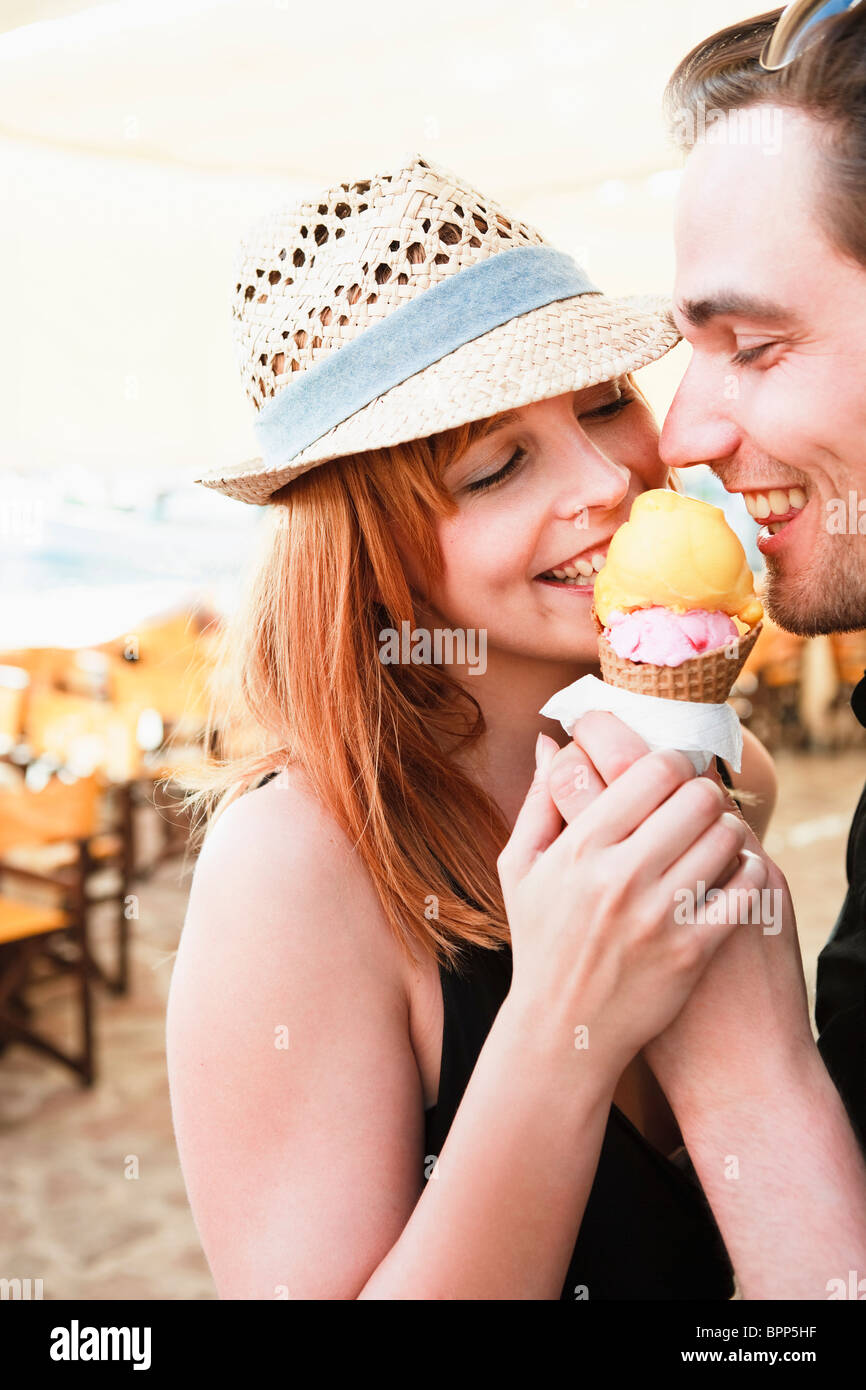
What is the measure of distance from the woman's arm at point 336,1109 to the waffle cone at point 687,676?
43cm

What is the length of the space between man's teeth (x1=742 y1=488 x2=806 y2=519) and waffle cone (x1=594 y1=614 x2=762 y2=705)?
Answer: 0.23m

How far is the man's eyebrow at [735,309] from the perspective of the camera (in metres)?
1.43

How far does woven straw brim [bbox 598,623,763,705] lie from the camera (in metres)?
1.39

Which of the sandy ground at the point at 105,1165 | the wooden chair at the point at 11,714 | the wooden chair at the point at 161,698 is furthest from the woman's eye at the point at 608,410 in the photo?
the wooden chair at the point at 11,714

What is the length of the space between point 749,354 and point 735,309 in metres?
0.07

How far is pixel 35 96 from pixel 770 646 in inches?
252

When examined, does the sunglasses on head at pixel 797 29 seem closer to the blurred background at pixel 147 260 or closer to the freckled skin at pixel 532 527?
the freckled skin at pixel 532 527

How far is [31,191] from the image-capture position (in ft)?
14.6

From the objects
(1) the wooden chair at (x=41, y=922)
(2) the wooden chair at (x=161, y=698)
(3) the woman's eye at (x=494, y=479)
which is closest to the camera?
(3) the woman's eye at (x=494, y=479)

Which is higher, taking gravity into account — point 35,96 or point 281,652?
point 35,96

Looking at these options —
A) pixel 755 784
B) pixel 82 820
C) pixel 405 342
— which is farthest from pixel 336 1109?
pixel 82 820
